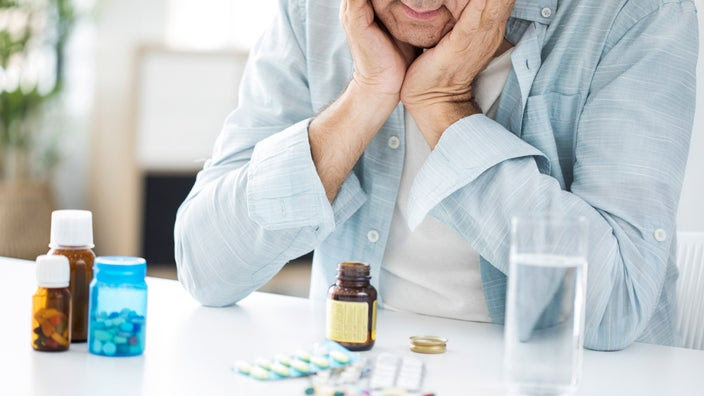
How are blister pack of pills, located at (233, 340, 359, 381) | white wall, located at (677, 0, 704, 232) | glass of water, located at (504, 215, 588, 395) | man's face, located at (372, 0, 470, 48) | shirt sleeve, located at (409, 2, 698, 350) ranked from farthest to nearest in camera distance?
white wall, located at (677, 0, 704, 232), man's face, located at (372, 0, 470, 48), shirt sleeve, located at (409, 2, 698, 350), blister pack of pills, located at (233, 340, 359, 381), glass of water, located at (504, 215, 588, 395)

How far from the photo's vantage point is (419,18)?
4.70 feet

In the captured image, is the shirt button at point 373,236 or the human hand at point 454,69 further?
the shirt button at point 373,236

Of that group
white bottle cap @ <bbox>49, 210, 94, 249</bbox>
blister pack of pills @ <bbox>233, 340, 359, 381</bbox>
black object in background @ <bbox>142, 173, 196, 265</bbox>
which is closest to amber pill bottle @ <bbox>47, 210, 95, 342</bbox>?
white bottle cap @ <bbox>49, 210, 94, 249</bbox>

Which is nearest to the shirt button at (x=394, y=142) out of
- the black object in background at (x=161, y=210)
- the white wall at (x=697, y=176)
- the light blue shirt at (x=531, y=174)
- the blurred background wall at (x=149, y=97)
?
the light blue shirt at (x=531, y=174)

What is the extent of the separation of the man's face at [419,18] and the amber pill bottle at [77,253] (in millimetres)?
525

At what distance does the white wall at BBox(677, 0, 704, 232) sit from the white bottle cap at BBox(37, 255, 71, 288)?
1276 mm

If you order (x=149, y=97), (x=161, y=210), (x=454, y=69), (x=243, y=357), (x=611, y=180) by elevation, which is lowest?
(x=161, y=210)

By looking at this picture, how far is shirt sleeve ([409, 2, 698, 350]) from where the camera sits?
1312mm

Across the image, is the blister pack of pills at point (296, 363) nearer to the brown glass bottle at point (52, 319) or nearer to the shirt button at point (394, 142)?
the brown glass bottle at point (52, 319)

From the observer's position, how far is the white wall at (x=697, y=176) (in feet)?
6.45

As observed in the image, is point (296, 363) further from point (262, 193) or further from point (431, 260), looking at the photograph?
point (431, 260)

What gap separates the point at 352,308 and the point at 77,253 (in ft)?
1.12

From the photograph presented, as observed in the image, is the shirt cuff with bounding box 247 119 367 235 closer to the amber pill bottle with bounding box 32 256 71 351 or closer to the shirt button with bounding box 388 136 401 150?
the shirt button with bounding box 388 136 401 150

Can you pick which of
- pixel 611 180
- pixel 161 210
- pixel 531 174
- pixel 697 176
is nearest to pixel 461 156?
pixel 531 174
